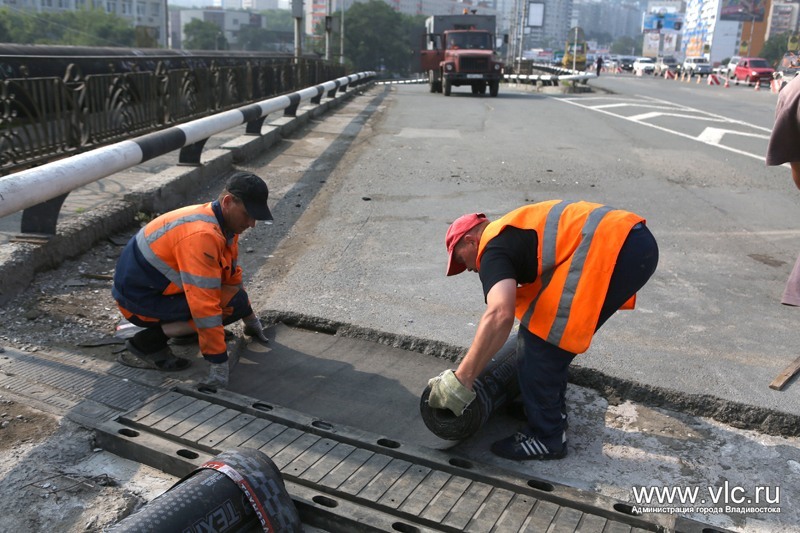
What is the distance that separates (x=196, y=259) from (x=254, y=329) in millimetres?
728

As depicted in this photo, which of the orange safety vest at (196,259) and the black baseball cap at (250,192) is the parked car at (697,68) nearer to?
the black baseball cap at (250,192)

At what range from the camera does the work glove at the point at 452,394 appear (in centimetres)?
279

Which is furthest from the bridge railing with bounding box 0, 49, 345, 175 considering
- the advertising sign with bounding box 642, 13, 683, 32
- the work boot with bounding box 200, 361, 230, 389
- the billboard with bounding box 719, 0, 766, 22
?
the advertising sign with bounding box 642, 13, 683, 32

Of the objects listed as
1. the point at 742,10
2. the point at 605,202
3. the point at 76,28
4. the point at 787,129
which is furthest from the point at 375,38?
the point at 787,129

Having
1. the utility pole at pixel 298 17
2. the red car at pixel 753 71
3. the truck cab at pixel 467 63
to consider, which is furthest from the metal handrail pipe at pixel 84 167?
the red car at pixel 753 71

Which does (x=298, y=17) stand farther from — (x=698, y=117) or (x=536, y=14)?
(x=536, y=14)

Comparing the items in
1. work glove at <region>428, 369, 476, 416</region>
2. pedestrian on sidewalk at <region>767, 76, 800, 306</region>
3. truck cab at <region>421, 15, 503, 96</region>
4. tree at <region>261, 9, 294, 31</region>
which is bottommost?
work glove at <region>428, 369, 476, 416</region>

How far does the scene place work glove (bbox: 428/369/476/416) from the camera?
279 centimetres

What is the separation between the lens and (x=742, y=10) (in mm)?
112562

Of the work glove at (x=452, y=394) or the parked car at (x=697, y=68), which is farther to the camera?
the parked car at (x=697, y=68)

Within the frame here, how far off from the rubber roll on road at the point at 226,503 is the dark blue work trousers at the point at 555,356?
1107mm

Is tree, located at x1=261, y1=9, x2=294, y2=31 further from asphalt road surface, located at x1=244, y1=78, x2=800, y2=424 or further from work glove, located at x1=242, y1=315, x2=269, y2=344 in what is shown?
work glove, located at x1=242, y1=315, x2=269, y2=344

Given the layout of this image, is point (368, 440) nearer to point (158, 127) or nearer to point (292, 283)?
point (292, 283)

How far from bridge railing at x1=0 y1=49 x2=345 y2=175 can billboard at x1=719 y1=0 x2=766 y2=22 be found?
117m
